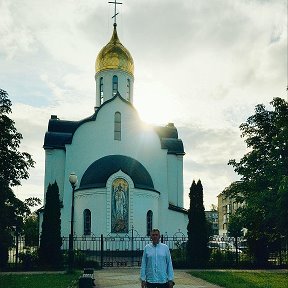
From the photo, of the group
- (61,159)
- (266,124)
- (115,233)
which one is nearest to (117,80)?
(61,159)

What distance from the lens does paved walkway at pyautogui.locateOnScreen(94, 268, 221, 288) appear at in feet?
43.0

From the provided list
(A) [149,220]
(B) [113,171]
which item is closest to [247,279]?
(A) [149,220]

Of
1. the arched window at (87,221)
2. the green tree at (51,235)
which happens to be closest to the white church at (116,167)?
the arched window at (87,221)

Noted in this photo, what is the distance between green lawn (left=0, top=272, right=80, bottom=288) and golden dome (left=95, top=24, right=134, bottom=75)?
75.2ft

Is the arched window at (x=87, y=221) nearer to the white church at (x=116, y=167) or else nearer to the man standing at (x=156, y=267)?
the white church at (x=116, y=167)

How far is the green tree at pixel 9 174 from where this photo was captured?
18.0 meters

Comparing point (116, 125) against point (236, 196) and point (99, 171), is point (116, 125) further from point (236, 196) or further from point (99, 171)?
point (236, 196)

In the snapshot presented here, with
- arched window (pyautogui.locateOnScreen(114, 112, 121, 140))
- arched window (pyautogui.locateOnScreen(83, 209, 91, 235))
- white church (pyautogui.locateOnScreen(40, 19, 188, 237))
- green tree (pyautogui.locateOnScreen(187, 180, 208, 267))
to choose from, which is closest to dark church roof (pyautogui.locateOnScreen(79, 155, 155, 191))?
white church (pyautogui.locateOnScreen(40, 19, 188, 237))

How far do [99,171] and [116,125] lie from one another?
4376 millimetres

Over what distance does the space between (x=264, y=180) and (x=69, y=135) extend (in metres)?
19.3

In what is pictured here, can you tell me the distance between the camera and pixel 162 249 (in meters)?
7.33

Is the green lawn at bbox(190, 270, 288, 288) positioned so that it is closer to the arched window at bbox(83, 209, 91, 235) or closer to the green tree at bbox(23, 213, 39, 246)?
the green tree at bbox(23, 213, 39, 246)

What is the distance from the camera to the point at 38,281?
1406 cm

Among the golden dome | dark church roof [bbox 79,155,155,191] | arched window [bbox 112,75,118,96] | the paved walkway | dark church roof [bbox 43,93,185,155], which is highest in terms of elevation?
the golden dome
